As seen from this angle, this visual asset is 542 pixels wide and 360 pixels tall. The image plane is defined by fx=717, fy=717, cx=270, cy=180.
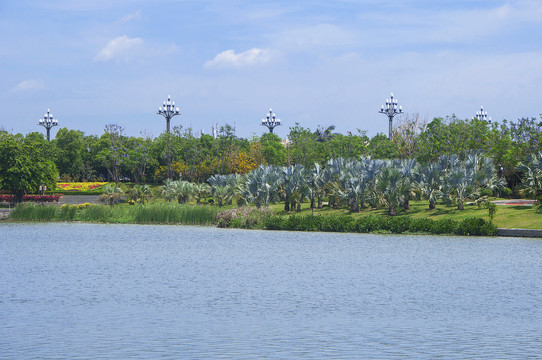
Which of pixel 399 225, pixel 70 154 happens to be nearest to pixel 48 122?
pixel 70 154

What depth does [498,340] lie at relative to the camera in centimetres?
1533

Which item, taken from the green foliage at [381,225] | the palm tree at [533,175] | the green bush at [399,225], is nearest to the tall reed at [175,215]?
the green foliage at [381,225]

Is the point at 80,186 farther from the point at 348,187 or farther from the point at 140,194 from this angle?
the point at 348,187

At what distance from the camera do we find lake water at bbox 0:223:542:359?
1460cm

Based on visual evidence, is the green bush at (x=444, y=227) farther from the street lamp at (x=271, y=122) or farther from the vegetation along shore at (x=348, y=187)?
the street lamp at (x=271, y=122)

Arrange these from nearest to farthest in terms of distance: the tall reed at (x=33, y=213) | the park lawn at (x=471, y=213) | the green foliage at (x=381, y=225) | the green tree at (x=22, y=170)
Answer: the green foliage at (x=381, y=225) → the park lawn at (x=471, y=213) → the tall reed at (x=33, y=213) → the green tree at (x=22, y=170)

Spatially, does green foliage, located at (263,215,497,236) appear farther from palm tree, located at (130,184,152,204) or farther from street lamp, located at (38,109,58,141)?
street lamp, located at (38,109,58,141)

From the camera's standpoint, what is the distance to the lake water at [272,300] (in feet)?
47.9

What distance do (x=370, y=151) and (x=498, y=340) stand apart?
6846 cm

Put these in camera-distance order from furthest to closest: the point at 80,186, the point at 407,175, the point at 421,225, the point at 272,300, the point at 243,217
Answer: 1. the point at 80,186
2. the point at 407,175
3. the point at 243,217
4. the point at 421,225
5. the point at 272,300

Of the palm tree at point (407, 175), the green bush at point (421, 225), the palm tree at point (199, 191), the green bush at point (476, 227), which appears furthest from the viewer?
the palm tree at point (199, 191)

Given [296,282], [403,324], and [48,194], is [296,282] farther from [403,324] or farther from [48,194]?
[48,194]

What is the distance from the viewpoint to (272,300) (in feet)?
67.8

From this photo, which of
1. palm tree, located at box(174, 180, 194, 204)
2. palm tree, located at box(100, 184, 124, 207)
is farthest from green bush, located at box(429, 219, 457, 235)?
palm tree, located at box(100, 184, 124, 207)
